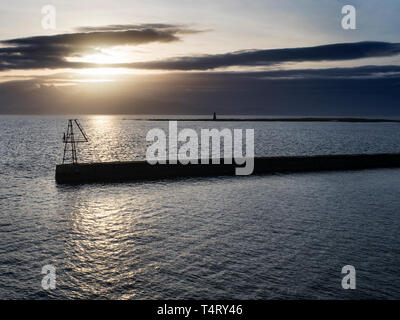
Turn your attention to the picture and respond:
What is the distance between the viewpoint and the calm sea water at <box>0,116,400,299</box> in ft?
58.4

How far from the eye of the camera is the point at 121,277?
62.0ft

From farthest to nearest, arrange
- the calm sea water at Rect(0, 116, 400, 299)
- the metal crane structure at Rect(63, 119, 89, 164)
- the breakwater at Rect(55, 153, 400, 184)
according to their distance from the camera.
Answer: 1. the breakwater at Rect(55, 153, 400, 184)
2. the metal crane structure at Rect(63, 119, 89, 164)
3. the calm sea water at Rect(0, 116, 400, 299)

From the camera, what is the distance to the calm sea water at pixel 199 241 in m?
17.8

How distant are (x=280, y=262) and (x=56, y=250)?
1363 cm

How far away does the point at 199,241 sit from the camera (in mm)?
24688

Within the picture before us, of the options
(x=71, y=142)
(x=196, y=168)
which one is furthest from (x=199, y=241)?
(x=196, y=168)

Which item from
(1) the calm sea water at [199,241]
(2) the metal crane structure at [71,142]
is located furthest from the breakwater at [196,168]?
(1) the calm sea water at [199,241]

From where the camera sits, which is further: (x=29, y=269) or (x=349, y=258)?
(x=349, y=258)

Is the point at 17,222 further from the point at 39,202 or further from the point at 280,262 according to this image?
the point at 280,262

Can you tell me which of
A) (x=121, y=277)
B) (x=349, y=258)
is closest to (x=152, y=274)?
(x=121, y=277)

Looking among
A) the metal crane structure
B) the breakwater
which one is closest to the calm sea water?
the breakwater

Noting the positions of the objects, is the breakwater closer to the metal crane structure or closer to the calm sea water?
the metal crane structure

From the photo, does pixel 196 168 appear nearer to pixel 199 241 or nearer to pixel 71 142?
pixel 71 142
